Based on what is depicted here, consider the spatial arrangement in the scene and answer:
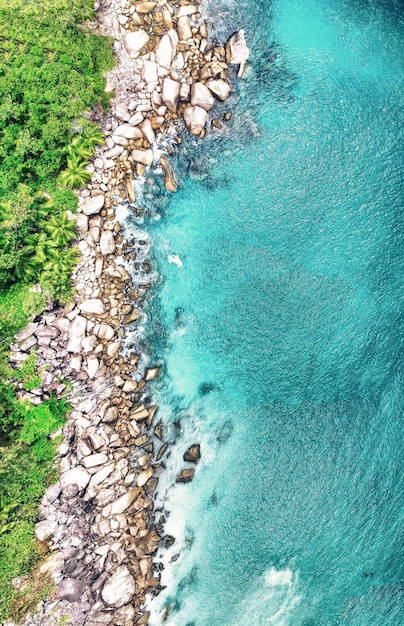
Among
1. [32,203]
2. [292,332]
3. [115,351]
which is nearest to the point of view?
[32,203]

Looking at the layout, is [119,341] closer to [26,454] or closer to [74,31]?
[26,454]

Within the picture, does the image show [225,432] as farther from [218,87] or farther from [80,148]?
[218,87]

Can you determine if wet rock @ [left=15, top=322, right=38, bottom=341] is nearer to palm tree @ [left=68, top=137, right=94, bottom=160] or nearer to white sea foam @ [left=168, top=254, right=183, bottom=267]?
white sea foam @ [left=168, top=254, right=183, bottom=267]

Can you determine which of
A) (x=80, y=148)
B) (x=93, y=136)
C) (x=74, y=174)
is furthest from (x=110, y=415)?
(x=93, y=136)

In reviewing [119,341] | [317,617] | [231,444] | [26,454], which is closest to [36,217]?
[119,341]

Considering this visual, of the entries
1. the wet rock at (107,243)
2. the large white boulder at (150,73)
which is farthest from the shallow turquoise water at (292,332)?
the large white boulder at (150,73)
